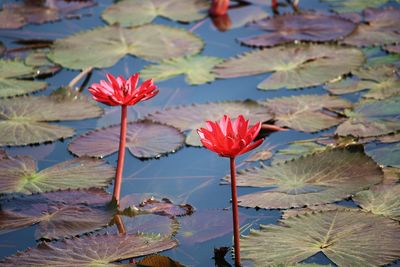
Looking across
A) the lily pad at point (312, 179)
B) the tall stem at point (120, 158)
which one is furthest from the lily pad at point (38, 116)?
the lily pad at point (312, 179)

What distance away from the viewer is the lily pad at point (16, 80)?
3.38m

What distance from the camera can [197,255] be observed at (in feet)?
7.30

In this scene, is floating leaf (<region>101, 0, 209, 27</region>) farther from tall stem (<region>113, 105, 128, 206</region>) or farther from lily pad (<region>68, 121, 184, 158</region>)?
tall stem (<region>113, 105, 128, 206</region>)

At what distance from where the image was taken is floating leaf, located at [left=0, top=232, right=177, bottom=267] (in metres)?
2.09

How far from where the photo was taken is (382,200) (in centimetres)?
237

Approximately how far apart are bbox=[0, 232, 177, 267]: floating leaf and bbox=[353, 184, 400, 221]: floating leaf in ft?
1.97

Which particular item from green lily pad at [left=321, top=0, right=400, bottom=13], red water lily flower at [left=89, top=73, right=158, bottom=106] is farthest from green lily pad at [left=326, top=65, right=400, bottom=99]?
red water lily flower at [left=89, top=73, right=158, bottom=106]

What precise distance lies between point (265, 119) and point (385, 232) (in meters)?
0.95

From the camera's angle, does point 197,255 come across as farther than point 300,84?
No

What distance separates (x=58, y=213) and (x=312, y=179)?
31.2 inches

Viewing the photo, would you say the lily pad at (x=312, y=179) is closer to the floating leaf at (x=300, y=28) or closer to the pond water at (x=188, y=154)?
the pond water at (x=188, y=154)

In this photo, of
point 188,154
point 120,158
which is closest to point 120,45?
point 188,154

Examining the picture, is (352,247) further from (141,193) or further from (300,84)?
(300,84)

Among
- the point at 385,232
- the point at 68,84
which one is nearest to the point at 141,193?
the point at 385,232
